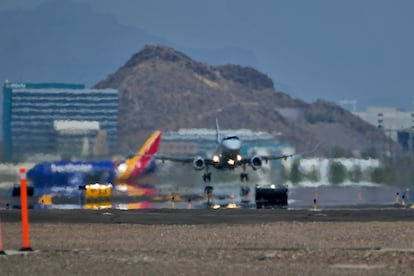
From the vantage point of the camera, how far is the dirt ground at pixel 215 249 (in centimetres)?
2920

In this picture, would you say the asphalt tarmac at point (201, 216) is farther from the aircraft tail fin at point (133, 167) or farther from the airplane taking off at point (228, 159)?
the aircraft tail fin at point (133, 167)

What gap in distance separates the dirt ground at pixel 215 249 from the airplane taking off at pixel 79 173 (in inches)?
2224

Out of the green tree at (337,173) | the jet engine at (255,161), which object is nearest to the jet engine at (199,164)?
the jet engine at (255,161)

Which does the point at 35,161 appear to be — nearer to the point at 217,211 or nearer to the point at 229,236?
the point at 217,211

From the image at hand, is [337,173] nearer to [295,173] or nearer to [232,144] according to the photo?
[295,173]

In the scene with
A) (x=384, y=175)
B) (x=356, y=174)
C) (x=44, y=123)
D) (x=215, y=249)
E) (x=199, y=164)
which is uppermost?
(x=44, y=123)

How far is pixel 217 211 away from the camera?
60.8 meters

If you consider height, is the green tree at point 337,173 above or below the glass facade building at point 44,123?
below

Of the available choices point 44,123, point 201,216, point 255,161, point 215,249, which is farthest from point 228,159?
point 44,123

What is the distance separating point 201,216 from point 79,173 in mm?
54064

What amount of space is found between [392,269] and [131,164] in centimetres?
8664

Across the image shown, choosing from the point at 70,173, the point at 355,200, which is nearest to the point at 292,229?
the point at 355,200

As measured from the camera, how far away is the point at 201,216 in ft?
181

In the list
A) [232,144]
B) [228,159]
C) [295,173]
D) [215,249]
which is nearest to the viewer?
[215,249]
